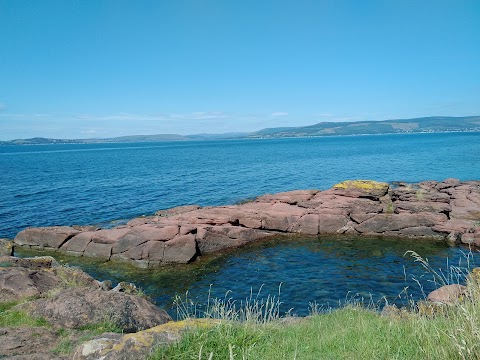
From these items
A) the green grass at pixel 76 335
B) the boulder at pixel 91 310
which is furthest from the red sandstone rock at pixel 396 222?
the green grass at pixel 76 335

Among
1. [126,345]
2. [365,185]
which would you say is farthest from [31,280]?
[365,185]

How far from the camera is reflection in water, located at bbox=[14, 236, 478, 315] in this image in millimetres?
17842

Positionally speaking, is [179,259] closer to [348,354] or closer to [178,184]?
[348,354]

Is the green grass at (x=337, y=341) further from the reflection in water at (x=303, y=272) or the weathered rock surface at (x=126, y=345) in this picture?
the reflection in water at (x=303, y=272)

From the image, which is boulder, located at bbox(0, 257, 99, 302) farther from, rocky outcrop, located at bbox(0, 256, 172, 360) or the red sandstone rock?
the red sandstone rock

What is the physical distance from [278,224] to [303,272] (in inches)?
325

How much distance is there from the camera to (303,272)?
2097 cm

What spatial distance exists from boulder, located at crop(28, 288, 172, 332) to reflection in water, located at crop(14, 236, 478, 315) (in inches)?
244

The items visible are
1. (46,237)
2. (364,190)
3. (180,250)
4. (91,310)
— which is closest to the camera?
(91,310)

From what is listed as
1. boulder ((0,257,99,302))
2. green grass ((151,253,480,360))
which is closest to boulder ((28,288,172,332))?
boulder ((0,257,99,302))

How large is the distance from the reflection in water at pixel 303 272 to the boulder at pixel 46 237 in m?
2.11

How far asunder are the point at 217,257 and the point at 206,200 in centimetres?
2031

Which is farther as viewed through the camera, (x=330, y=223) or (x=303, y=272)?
(x=330, y=223)

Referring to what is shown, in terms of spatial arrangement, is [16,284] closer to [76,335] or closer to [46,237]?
[76,335]
